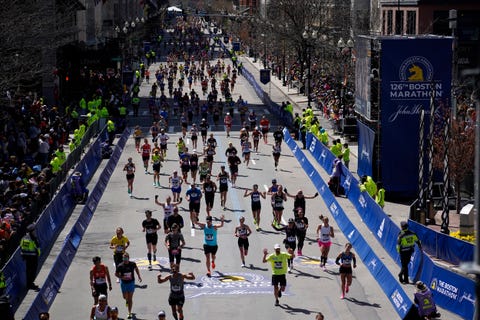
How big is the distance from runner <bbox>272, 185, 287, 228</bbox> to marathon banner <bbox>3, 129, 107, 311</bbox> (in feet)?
21.2

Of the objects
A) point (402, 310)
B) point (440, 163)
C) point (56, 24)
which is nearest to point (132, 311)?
point (402, 310)

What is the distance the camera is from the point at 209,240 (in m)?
25.1

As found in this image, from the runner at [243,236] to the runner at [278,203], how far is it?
12.3 feet

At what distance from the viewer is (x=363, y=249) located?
2673cm

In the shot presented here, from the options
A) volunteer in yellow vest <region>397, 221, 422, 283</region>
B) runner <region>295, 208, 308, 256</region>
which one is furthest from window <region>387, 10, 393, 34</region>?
volunteer in yellow vest <region>397, 221, 422, 283</region>

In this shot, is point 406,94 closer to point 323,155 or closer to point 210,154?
point 323,155

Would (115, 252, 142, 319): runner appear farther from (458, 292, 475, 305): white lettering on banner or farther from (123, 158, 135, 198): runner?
(123, 158, 135, 198): runner

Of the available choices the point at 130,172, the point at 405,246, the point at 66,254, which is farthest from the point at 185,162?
the point at 405,246

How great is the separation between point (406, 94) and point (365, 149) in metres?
3.11

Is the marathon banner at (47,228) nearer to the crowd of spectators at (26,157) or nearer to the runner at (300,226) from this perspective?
the crowd of spectators at (26,157)

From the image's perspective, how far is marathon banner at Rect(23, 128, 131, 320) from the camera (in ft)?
69.1

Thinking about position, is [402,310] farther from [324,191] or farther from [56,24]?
[56,24]

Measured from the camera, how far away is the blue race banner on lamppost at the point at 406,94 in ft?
116

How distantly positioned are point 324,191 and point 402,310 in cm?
1441
